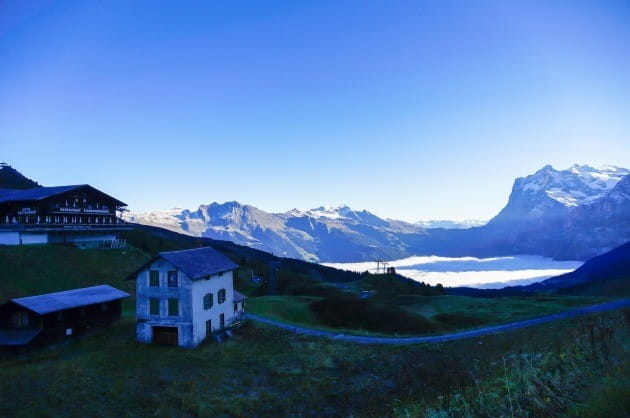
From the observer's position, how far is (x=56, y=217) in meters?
84.2

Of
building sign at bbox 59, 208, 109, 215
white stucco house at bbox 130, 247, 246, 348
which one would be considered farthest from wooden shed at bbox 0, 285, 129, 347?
building sign at bbox 59, 208, 109, 215

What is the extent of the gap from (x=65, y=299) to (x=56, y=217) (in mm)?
45143

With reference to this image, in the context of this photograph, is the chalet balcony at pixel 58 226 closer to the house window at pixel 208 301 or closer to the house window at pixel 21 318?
the house window at pixel 21 318

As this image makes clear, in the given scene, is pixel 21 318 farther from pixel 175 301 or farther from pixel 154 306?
pixel 175 301

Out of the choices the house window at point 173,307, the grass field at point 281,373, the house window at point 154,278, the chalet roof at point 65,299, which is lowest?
the grass field at point 281,373

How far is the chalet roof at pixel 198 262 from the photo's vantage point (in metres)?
49.3

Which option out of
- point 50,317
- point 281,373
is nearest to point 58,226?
point 50,317

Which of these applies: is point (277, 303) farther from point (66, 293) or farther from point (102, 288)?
point (66, 293)

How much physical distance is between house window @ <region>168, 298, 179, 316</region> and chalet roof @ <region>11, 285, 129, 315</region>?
945 cm

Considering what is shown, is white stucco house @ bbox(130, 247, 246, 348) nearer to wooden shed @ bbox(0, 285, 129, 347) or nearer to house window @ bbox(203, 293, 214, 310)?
house window @ bbox(203, 293, 214, 310)

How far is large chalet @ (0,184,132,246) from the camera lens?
249 feet

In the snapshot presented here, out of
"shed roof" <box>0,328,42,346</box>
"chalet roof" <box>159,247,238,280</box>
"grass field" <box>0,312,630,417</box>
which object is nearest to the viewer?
"grass field" <box>0,312,630,417</box>

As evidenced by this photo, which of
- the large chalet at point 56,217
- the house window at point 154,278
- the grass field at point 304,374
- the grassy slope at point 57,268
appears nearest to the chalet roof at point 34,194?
the large chalet at point 56,217

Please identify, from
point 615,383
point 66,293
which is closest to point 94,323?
point 66,293
